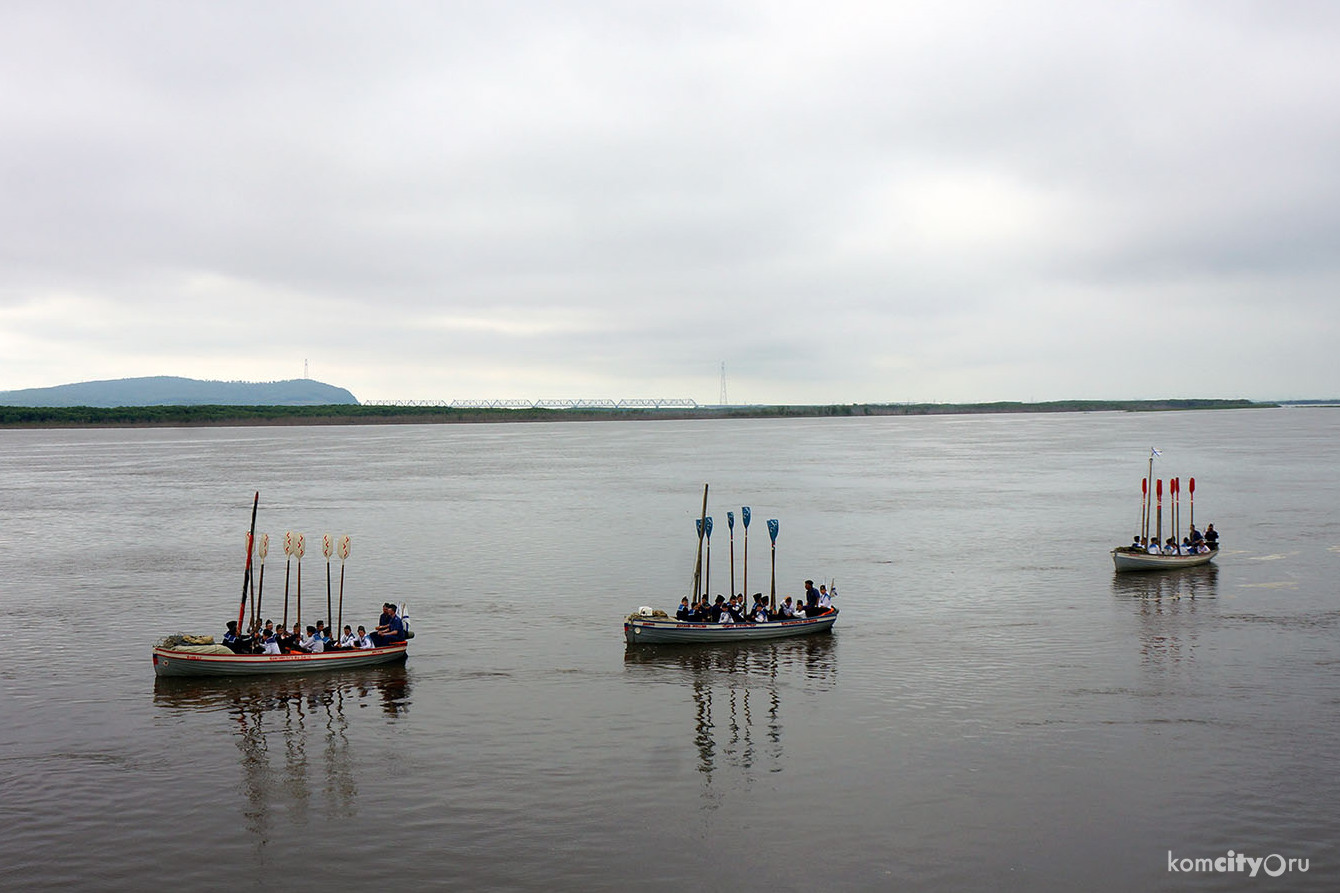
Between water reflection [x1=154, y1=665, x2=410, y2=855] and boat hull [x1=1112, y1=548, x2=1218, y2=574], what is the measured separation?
3740 cm

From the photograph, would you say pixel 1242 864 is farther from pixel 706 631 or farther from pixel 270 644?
pixel 270 644

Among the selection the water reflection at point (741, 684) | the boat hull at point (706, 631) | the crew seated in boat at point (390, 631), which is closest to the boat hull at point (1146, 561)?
the boat hull at point (706, 631)

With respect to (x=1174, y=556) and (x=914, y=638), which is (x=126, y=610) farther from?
(x=1174, y=556)

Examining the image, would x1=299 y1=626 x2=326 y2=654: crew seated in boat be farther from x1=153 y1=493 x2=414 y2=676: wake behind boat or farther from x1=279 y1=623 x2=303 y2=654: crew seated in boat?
x1=279 y1=623 x2=303 y2=654: crew seated in boat

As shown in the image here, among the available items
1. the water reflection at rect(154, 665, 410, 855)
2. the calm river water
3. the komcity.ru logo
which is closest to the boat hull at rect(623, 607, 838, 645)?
the calm river water

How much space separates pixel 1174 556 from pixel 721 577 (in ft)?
78.2

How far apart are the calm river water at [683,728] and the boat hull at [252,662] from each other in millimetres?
517

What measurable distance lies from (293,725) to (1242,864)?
24068 millimetres

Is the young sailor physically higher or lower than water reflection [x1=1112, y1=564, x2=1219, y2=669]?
higher

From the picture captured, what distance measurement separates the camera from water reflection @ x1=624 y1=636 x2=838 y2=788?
26.8 m

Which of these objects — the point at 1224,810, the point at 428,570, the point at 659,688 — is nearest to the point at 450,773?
the point at 659,688

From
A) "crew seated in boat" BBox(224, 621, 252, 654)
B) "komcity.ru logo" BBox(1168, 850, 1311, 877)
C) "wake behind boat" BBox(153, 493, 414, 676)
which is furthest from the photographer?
"crew seated in boat" BBox(224, 621, 252, 654)

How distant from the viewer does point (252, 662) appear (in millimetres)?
33844

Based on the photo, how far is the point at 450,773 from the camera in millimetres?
25328
